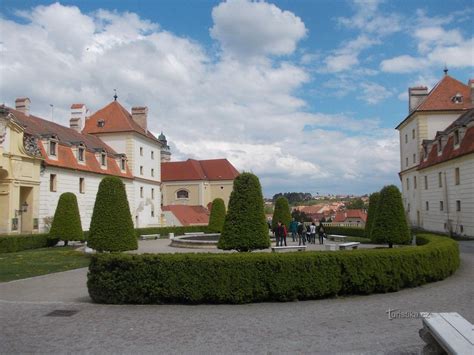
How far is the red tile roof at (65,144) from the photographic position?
32750mm

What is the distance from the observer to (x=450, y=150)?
32.1m

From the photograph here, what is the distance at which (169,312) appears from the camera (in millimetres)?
8648

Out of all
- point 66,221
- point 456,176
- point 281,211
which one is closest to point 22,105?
point 66,221

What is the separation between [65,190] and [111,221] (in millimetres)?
19411

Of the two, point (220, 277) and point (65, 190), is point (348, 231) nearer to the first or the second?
point (65, 190)

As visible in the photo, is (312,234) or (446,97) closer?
(312,234)

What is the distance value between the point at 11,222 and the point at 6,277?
659 inches

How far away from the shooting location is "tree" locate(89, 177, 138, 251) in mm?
16875

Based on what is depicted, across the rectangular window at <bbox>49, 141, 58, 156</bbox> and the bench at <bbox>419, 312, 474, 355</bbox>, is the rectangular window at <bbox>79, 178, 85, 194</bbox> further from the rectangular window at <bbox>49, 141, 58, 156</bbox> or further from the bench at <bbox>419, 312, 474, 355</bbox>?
the bench at <bbox>419, 312, 474, 355</bbox>

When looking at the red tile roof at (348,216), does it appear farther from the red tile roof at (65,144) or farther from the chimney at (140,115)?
the red tile roof at (65,144)

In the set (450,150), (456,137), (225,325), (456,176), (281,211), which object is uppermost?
(456,137)

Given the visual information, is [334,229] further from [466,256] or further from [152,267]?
[152,267]

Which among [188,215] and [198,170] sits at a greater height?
[198,170]

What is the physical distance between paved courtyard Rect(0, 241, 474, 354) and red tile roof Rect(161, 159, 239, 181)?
60.7m
